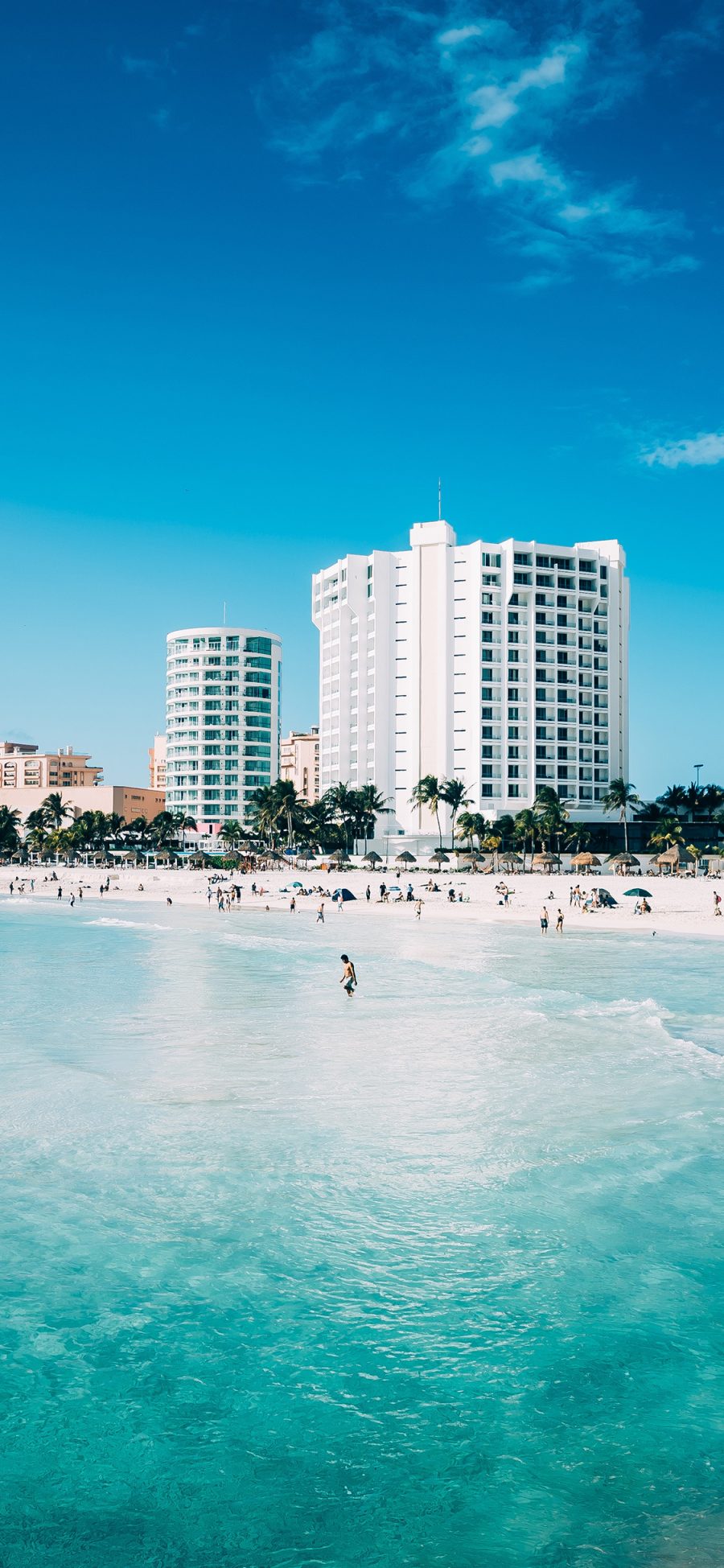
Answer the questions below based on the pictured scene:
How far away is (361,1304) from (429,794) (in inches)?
4245

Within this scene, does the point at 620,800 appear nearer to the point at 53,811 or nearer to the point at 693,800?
the point at 693,800

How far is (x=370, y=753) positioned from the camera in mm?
136750

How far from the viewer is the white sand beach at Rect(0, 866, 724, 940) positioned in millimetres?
70125

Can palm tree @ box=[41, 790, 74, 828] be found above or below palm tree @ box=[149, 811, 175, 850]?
above

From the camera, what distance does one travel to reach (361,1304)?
11.7 metres

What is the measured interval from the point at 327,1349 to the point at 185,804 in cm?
17239

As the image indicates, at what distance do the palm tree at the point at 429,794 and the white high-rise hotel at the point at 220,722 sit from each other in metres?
60.3

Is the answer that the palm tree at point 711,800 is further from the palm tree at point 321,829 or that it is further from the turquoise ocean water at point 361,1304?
the turquoise ocean water at point 361,1304

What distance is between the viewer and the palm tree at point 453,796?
12062cm

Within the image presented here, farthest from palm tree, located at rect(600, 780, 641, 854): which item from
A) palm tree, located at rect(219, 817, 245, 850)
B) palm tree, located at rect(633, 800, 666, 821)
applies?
palm tree, located at rect(219, 817, 245, 850)

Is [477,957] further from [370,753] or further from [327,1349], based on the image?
[370,753]

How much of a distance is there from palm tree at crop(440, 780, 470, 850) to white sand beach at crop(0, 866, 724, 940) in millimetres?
17068

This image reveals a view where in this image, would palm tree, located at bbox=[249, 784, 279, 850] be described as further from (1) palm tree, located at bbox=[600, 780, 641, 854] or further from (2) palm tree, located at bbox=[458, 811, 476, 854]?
(1) palm tree, located at bbox=[600, 780, 641, 854]

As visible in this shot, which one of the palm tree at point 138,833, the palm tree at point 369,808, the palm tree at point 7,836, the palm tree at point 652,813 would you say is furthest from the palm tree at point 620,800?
the palm tree at point 7,836
